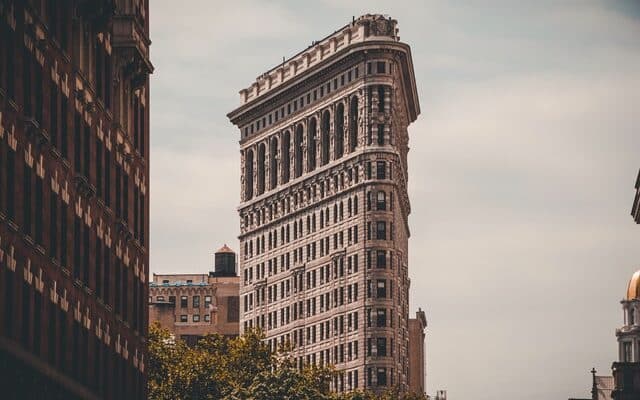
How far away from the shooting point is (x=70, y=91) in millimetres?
77000

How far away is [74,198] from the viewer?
7738cm

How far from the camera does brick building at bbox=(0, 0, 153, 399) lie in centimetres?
6619

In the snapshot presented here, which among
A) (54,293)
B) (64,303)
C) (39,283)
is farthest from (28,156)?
(64,303)

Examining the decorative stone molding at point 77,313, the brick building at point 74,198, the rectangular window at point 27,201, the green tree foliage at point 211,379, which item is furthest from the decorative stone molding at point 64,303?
the green tree foliage at point 211,379

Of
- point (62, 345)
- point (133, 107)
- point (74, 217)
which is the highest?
point (133, 107)

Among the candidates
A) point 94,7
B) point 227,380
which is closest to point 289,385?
point 227,380

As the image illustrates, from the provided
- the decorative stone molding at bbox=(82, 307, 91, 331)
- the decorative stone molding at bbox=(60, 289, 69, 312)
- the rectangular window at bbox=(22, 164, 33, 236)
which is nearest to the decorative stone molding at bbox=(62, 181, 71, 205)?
the decorative stone molding at bbox=(60, 289, 69, 312)

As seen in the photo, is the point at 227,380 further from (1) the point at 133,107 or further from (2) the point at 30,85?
(2) the point at 30,85

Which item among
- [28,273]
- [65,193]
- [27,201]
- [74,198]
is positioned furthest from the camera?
[74,198]

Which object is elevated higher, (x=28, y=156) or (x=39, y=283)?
(x=28, y=156)

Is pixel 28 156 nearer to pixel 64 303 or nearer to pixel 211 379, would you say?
pixel 64 303

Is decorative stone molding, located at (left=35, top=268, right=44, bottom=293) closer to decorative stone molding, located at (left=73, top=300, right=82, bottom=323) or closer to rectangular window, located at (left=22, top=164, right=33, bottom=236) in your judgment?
rectangular window, located at (left=22, top=164, right=33, bottom=236)

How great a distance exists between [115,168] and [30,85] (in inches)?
764

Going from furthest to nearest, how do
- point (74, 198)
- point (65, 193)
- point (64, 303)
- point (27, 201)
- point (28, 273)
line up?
point (74, 198), point (65, 193), point (64, 303), point (27, 201), point (28, 273)
